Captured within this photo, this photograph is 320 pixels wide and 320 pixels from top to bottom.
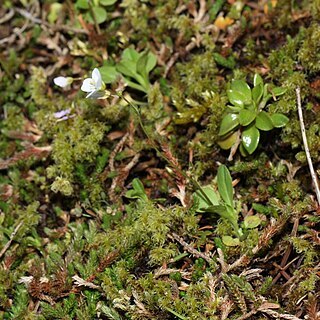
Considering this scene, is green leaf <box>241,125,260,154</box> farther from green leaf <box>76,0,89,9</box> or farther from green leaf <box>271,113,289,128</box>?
green leaf <box>76,0,89,9</box>

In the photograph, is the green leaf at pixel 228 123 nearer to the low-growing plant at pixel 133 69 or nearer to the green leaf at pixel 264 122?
the green leaf at pixel 264 122

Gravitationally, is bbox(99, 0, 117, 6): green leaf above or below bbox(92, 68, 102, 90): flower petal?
below

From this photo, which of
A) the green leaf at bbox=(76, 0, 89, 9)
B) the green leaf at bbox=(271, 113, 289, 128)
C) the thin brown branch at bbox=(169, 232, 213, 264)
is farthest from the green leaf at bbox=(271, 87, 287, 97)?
the green leaf at bbox=(76, 0, 89, 9)

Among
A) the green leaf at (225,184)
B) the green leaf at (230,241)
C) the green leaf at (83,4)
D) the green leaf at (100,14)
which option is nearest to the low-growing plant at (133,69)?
the green leaf at (100,14)

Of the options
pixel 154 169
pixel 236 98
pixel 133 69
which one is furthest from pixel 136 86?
pixel 236 98

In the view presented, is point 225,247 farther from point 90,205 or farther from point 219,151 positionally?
point 90,205

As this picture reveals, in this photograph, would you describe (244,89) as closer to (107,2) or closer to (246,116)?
(246,116)
